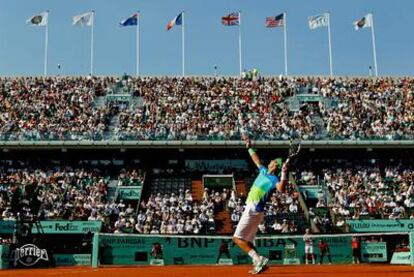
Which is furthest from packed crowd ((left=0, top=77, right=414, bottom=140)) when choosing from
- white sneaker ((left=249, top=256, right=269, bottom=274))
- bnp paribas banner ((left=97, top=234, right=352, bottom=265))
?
white sneaker ((left=249, top=256, right=269, bottom=274))

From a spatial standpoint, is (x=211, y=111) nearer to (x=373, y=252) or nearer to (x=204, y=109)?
(x=204, y=109)

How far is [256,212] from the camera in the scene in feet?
43.0

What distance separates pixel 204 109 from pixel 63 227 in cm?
1612

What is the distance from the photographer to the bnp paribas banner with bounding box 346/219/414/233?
1391 inches

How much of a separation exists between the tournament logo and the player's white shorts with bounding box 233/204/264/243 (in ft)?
50.9

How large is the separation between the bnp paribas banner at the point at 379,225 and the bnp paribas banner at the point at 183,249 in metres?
6.83

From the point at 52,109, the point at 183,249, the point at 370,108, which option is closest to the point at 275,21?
the point at 370,108

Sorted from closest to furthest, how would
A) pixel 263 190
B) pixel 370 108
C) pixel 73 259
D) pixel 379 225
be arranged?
1. pixel 263 190
2. pixel 73 259
3. pixel 379 225
4. pixel 370 108

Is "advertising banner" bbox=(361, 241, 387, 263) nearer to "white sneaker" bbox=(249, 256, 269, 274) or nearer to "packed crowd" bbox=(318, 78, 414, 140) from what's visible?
"packed crowd" bbox=(318, 78, 414, 140)

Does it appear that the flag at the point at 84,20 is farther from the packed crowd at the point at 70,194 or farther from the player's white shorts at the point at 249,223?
the player's white shorts at the point at 249,223

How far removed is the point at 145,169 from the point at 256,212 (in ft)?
102

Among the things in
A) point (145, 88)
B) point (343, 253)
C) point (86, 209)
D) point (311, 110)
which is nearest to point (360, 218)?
point (343, 253)

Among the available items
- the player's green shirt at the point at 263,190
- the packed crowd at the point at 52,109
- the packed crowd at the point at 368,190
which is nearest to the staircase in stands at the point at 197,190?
the packed crowd at the point at 52,109

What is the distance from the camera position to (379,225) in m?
35.7
